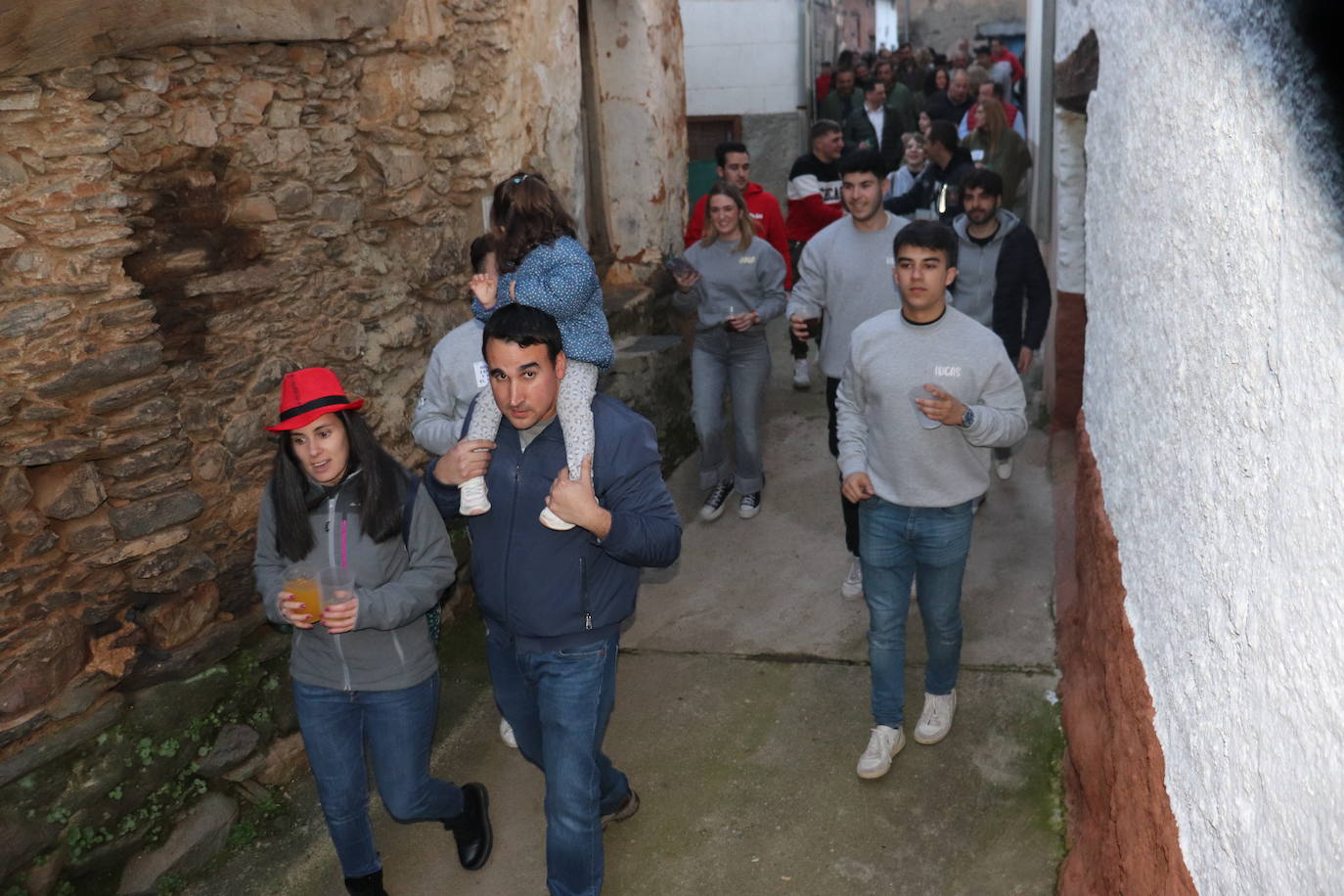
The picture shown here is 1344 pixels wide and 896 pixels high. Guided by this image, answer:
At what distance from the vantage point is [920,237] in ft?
12.6

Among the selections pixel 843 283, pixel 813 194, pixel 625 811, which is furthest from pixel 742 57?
pixel 625 811

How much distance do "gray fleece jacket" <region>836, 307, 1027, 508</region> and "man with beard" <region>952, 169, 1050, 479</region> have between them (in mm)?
1772

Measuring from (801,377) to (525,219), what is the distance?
4526 mm

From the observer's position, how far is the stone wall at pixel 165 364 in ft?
11.6

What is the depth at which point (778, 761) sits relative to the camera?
4305mm

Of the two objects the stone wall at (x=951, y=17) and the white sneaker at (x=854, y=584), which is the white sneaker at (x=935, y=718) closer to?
the white sneaker at (x=854, y=584)

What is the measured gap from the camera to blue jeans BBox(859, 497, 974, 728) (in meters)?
3.94

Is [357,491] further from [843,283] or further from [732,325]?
[732,325]

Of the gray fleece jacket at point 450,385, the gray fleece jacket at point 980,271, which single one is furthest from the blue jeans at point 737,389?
the gray fleece jacket at point 450,385

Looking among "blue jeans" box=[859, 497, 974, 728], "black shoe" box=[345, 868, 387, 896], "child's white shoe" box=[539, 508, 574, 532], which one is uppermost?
"child's white shoe" box=[539, 508, 574, 532]

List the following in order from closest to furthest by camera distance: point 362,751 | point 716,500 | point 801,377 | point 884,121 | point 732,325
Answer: point 362,751 < point 732,325 < point 716,500 < point 801,377 < point 884,121

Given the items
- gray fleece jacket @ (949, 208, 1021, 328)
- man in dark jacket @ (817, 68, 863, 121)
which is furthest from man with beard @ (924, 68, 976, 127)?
gray fleece jacket @ (949, 208, 1021, 328)

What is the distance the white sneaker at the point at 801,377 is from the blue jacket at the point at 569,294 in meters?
4.52

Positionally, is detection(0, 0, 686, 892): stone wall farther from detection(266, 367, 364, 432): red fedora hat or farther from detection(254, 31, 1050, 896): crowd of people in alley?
detection(266, 367, 364, 432): red fedora hat
